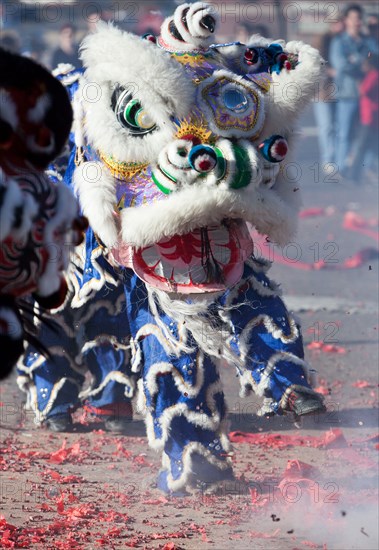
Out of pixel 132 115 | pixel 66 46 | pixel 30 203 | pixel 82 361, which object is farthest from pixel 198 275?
pixel 66 46

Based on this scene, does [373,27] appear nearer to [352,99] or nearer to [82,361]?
[352,99]

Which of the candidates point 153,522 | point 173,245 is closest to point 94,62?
point 173,245

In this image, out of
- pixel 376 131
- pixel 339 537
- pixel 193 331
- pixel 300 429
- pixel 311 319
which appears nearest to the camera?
pixel 339 537

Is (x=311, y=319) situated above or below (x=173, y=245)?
below

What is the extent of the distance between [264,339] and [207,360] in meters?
0.23

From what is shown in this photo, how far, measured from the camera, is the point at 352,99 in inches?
486

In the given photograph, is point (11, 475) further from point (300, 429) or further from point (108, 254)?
point (300, 429)

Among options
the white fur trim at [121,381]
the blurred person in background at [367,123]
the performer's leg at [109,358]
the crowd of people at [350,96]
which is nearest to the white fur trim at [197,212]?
the performer's leg at [109,358]

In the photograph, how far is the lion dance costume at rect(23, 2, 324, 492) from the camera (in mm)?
3795

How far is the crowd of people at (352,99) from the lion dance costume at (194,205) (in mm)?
7890

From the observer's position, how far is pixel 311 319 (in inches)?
272

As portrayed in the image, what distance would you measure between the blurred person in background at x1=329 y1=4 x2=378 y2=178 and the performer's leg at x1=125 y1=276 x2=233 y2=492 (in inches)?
318

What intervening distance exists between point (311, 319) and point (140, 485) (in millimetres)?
2662

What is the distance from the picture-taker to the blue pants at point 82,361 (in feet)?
15.6
